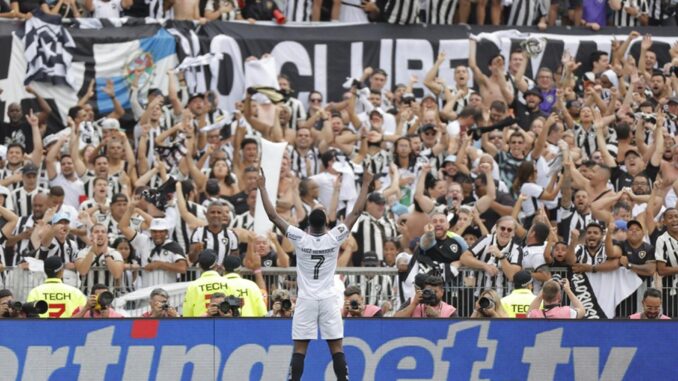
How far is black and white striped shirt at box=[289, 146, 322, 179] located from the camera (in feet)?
77.0

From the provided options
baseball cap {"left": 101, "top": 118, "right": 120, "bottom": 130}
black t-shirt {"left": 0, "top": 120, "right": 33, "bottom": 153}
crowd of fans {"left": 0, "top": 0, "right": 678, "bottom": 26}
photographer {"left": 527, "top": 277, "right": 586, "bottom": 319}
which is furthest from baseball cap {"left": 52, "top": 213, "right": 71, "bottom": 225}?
crowd of fans {"left": 0, "top": 0, "right": 678, "bottom": 26}

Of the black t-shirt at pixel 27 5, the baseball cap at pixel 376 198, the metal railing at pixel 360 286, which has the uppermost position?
the black t-shirt at pixel 27 5

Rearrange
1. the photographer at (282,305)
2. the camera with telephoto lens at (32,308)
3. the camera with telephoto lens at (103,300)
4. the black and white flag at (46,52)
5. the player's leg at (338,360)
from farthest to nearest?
the black and white flag at (46,52), the photographer at (282,305), the camera with telephoto lens at (103,300), the camera with telephoto lens at (32,308), the player's leg at (338,360)

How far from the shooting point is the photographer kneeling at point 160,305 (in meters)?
17.9

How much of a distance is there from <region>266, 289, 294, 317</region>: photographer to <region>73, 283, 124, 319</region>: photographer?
→ 1527mm

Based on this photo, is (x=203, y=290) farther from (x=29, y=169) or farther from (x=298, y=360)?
(x=29, y=169)

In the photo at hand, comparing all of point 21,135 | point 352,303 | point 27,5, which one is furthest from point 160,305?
point 27,5

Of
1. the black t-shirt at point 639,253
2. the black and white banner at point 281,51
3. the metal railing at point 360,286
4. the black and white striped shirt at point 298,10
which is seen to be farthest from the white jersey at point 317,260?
the black and white striped shirt at point 298,10

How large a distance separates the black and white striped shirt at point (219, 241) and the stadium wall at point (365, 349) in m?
3.04

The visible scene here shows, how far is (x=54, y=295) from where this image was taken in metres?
18.3

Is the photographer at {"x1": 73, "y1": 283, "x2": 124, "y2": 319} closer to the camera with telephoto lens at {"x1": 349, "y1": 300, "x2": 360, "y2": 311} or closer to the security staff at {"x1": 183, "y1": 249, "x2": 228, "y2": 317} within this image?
the security staff at {"x1": 183, "y1": 249, "x2": 228, "y2": 317}

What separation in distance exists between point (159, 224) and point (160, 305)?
2.32 meters

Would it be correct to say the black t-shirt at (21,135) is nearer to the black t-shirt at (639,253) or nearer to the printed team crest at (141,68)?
the printed team crest at (141,68)

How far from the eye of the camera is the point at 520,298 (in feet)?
60.0
